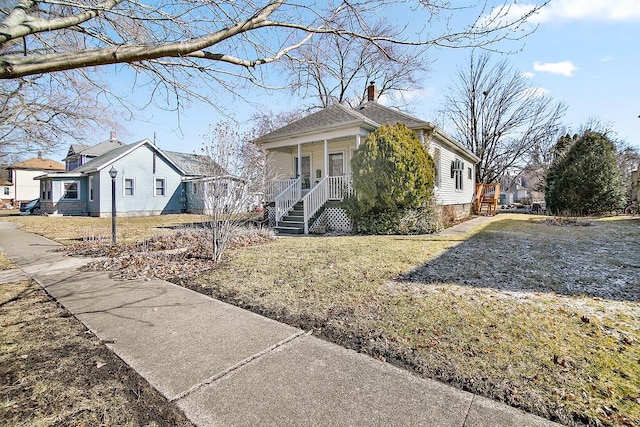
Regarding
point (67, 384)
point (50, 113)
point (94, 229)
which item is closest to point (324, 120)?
point (50, 113)

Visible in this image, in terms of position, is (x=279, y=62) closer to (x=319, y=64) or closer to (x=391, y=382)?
(x=319, y=64)

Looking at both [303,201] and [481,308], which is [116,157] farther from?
[481,308]

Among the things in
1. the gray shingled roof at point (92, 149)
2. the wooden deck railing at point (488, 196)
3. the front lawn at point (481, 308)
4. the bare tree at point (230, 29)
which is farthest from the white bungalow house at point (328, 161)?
the gray shingled roof at point (92, 149)

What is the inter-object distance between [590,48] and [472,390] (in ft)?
27.7

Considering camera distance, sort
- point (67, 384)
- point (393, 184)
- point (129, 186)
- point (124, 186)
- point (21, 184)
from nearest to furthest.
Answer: point (67, 384), point (393, 184), point (124, 186), point (129, 186), point (21, 184)

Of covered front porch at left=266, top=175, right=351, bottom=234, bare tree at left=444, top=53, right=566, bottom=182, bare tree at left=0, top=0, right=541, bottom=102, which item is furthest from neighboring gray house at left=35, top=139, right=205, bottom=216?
bare tree at left=444, top=53, right=566, bottom=182

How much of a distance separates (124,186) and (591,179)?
2914cm

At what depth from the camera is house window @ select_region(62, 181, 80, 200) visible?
77.2ft

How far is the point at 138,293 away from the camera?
4.62 m

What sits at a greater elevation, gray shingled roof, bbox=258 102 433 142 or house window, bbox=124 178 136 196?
gray shingled roof, bbox=258 102 433 142

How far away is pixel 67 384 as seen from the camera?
2.36 m

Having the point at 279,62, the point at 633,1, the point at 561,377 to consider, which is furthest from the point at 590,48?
the point at 561,377

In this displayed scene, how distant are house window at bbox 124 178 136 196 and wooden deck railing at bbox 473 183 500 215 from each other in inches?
969

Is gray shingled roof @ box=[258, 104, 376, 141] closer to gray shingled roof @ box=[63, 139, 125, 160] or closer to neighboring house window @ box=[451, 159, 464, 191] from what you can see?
neighboring house window @ box=[451, 159, 464, 191]
